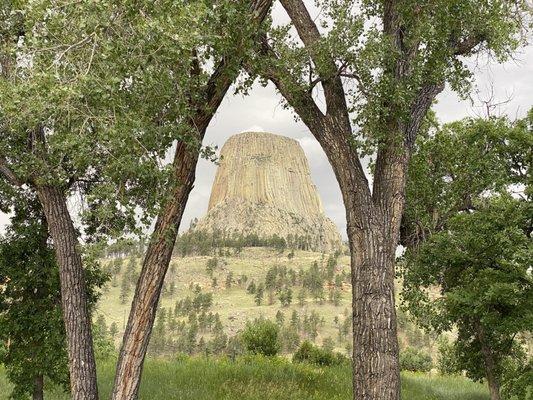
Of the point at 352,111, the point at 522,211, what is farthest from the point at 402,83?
the point at 522,211

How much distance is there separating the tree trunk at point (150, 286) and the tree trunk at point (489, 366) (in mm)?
12621

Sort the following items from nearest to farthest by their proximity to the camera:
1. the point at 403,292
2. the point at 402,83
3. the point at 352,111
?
the point at 402,83 → the point at 352,111 → the point at 403,292

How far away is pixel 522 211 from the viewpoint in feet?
48.9

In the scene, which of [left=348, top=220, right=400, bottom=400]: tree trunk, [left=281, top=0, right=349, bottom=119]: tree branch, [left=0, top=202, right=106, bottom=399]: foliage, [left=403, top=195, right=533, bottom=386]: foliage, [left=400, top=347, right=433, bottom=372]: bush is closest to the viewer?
[left=348, top=220, right=400, bottom=400]: tree trunk

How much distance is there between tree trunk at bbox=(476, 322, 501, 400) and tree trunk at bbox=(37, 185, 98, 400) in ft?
43.5

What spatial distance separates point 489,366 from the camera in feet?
57.0

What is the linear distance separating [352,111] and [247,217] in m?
175

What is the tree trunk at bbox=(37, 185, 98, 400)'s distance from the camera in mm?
9000

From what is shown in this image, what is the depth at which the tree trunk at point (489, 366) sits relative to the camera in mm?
17266

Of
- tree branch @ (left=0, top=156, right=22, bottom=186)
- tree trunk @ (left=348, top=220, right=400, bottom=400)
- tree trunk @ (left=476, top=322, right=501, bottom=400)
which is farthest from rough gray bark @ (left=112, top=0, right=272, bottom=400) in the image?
tree trunk @ (left=476, top=322, right=501, bottom=400)

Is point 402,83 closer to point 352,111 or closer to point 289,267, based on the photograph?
point 352,111

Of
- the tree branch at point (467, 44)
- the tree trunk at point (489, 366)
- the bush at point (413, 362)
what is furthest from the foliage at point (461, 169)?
the bush at point (413, 362)

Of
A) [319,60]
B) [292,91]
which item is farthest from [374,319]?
[319,60]

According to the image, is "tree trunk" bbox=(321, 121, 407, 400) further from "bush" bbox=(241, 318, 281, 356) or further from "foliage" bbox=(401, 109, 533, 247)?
"bush" bbox=(241, 318, 281, 356)
